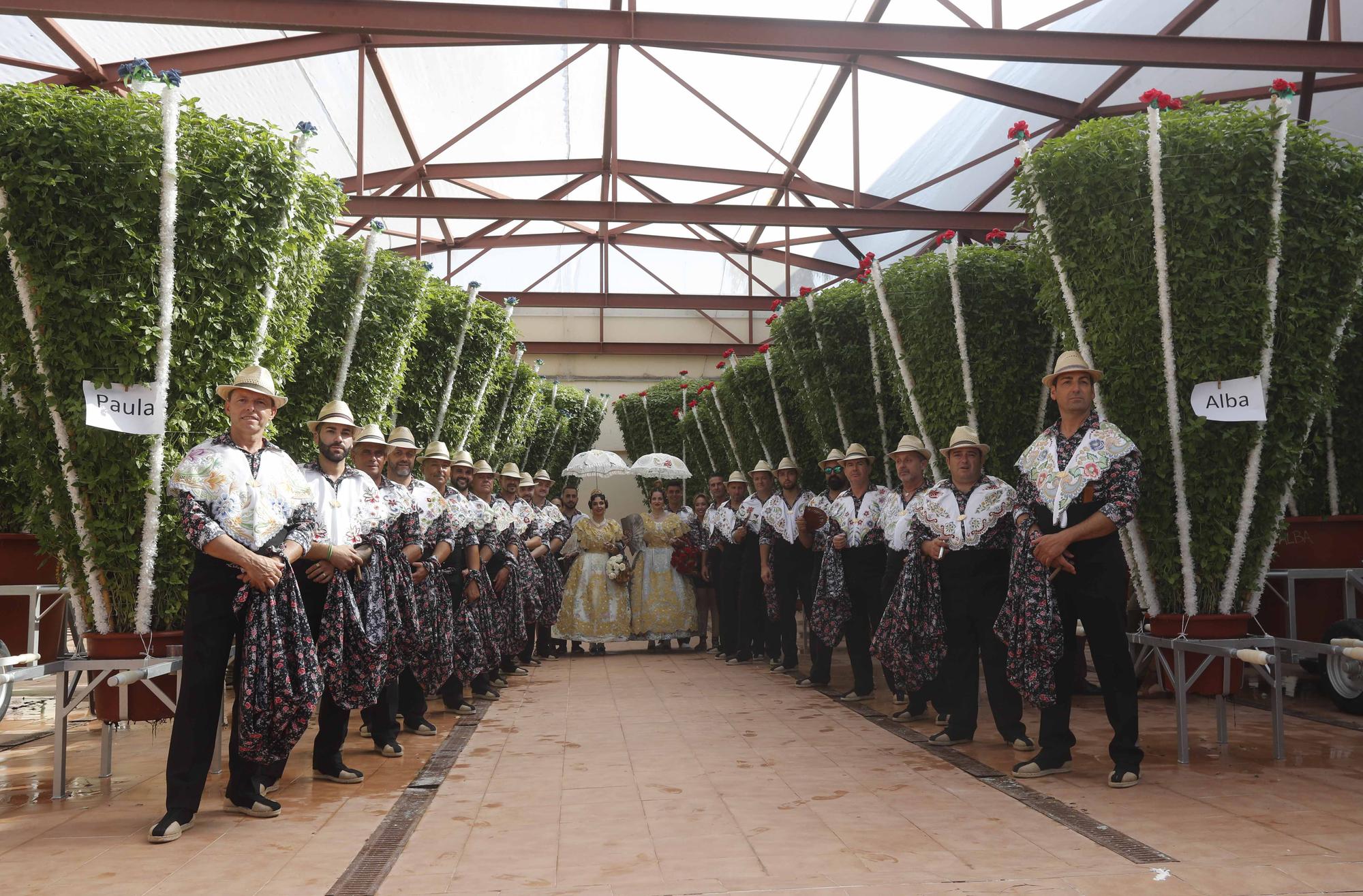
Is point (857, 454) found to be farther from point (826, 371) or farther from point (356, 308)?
point (356, 308)

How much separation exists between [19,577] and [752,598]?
608cm

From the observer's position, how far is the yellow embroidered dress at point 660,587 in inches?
→ 451

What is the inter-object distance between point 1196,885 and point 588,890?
188cm

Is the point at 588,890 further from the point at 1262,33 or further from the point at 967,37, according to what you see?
the point at 1262,33

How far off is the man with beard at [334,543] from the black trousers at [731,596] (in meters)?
5.82

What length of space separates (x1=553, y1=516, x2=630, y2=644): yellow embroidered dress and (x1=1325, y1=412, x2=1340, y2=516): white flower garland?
650 cm

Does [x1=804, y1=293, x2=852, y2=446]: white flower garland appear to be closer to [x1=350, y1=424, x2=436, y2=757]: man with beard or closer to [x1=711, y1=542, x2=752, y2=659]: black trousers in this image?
[x1=711, y1=542, x2=752, y2=659]: black trousers

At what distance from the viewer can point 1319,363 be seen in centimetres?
562

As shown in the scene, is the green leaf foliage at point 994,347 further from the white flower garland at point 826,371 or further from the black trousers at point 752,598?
the black trousers at point 752,598

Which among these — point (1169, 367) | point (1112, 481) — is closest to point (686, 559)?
point (1169, 367)

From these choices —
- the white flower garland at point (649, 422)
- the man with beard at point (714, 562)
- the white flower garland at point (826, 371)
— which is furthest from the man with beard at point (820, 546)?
the white flower garland at point (649, 422)

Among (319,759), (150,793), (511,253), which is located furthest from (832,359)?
(511,253)

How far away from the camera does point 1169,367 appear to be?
560 centimetres

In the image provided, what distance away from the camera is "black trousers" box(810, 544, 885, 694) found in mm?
7645
